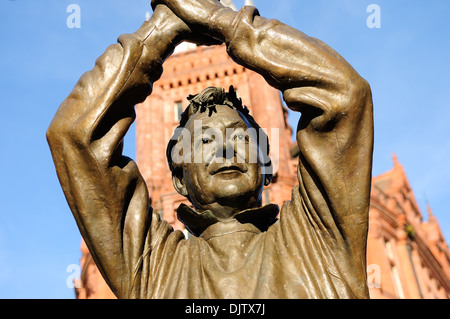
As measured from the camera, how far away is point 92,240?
9.13 feet

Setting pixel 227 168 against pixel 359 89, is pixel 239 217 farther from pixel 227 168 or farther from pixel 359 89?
pixel 359 89

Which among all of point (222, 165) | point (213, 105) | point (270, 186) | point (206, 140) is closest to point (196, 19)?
point (213, 105)

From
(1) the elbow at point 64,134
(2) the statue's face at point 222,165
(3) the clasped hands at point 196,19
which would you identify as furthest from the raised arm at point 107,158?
(2) the statue's face at point 222,165

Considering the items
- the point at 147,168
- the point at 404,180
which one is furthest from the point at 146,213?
the point at 404,180

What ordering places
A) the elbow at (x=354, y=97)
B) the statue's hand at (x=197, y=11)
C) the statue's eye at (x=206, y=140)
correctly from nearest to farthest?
the elbow at (x=354, y=97), the statue's hand at (x=197, y=11), the statue's eye at (x=206, y=140)

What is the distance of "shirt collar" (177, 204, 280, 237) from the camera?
2.91m

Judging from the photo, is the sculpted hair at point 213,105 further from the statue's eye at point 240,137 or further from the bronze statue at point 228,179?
the statue's eye at point 240,137

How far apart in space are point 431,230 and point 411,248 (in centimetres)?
1609

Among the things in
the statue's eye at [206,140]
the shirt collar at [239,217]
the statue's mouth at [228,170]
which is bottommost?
the shirt collar at [239,217]

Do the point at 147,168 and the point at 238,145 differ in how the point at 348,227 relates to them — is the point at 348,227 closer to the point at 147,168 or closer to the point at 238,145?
the point at 238,145

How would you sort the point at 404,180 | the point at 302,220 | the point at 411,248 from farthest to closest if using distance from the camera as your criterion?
the point at 404,180, the point at 411,248, the point at 302,220

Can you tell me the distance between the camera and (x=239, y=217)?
2.92m

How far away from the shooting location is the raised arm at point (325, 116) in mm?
2559

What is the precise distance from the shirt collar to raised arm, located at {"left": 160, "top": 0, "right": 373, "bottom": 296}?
0.96 ft
